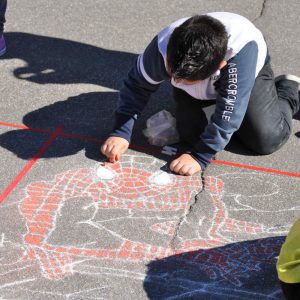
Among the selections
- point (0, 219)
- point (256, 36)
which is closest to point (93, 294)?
point (0, 219)

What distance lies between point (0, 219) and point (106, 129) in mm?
884

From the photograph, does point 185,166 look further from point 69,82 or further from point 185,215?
point 69,82

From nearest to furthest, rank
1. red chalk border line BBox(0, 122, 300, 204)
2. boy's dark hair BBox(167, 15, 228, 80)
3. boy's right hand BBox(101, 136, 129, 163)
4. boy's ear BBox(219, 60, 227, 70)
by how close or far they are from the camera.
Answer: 1. boy's dark hair BBox(167, 15, 228, 80)
2. boy's ear BBox(219, 60, 227, 70)
3. red chalk border line BBox(0, 122, 300, 204)
4. boy's right hand BBox(101, 136, 129, 163)

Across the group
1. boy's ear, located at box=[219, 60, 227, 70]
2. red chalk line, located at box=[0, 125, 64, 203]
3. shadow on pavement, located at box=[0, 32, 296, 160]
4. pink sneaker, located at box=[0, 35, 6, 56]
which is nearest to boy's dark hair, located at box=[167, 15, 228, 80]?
boy's ear, located at box=[219, 60, 227, 70]

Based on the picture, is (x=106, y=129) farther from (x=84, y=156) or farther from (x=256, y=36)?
(x=256, y=36)

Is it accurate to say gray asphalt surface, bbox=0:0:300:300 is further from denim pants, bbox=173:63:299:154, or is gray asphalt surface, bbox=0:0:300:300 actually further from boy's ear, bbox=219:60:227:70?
boy's ear, bbox=219:60:227:70

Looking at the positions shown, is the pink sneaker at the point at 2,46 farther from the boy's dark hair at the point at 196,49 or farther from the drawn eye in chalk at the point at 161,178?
the boy's dark hair at the point at 196,49

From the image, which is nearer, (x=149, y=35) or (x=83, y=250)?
(x=83, y=250)

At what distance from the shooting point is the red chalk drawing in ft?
8.58

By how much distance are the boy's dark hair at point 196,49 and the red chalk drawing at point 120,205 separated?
56cm

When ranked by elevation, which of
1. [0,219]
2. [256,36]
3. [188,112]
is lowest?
[0,219]

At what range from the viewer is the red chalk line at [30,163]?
296 centimetres

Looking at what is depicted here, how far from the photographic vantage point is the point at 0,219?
109 inches

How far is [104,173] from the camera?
312 cm
